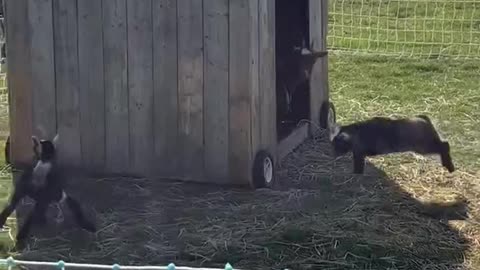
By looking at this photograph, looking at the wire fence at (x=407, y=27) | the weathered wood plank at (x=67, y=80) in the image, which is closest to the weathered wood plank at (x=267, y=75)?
the weathered wood plank at (x=67, y=80)

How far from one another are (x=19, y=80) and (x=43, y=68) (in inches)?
9.3

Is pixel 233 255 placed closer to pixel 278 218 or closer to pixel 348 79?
pixel 278 218

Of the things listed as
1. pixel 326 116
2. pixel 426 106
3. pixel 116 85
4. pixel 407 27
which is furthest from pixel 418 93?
pixel 116 85

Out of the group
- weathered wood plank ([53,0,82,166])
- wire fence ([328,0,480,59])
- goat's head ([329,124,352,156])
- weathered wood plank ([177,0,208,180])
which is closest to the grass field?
goat's head ([329,124,352,156])

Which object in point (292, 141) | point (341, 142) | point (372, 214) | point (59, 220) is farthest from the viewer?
point (292, 141)

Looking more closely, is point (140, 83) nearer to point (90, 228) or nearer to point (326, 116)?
point (90, 228)

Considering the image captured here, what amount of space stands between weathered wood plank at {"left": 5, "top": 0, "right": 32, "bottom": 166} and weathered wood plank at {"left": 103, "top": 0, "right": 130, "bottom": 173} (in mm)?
626

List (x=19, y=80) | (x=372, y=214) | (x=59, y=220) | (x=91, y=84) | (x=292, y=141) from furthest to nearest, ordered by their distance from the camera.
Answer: (x=292, y=141) → (x=19, y=80) → (x=91, y=84) → (x=372, y=214) → (x=59, y=220)

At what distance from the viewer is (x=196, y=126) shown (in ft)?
24.3

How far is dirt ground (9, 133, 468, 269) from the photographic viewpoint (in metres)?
5.92

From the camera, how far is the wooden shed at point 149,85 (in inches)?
287

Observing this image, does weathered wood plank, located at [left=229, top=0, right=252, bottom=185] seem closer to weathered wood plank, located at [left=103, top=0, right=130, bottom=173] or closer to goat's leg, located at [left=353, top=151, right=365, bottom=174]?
weathered wood plank, located at [left=103, top=0, right=130, bottom=173]

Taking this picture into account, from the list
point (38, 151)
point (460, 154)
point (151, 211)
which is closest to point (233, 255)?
→ point (151, 211)

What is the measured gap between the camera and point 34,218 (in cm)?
639
